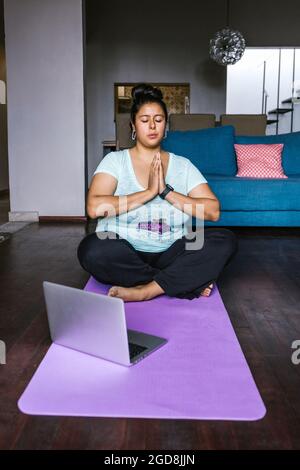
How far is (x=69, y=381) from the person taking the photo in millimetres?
1413

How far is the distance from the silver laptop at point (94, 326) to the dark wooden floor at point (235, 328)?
136 millimetres

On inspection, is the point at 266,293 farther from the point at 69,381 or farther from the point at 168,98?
the point at 168,98

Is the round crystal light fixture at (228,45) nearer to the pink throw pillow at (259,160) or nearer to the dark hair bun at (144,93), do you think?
the pink throw pillow at (259,160)

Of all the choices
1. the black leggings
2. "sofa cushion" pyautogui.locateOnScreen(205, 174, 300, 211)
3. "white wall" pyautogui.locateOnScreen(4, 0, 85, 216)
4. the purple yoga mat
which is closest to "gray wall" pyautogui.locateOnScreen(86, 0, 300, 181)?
"white wall" pyautogui.locateOnScreen(4, 0, 85, 216)

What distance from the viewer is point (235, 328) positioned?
76.0 inches

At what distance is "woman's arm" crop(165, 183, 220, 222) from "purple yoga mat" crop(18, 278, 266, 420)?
516mm

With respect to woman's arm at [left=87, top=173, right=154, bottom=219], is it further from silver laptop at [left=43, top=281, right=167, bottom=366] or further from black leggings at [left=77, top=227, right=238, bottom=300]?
silver laptop at [left=43, top=281, right=167, bottom=366]

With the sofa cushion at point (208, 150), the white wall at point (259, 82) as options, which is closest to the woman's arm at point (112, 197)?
the sofa cushion at point (208, 150)

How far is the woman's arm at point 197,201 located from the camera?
2062mm

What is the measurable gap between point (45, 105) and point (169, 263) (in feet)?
10.4

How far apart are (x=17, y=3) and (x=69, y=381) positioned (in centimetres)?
428

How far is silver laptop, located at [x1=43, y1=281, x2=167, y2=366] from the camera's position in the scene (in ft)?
4.80

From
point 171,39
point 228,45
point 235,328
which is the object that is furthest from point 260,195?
point 171,39

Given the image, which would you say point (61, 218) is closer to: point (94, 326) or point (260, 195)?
point (260, 195)
